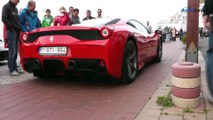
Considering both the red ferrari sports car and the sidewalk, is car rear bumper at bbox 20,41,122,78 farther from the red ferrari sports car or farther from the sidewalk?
the sidewalk

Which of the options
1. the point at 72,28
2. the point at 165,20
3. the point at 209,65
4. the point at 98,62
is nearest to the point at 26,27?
the point at 72,28

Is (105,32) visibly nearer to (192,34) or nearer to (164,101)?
(164,101)

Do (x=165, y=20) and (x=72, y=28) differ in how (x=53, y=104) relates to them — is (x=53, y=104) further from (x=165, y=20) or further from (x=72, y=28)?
(x=165, y=20)

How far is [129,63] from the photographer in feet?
18.2

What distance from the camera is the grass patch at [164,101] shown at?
13.5ft

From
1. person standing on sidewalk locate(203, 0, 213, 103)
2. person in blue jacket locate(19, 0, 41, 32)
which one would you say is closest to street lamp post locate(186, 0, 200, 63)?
person standing on sidewalk locate(203, 0, 213, 103)

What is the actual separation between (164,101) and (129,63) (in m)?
1.47

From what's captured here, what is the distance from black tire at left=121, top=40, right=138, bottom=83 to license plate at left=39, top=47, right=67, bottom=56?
3.21 feet

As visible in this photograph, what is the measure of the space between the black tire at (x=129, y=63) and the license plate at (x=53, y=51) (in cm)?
98

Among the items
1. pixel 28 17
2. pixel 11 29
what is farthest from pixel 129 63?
pixel 28 17

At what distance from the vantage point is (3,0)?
41.3ft

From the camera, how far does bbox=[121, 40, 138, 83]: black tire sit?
5293 millimetres

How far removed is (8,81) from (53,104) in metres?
2.04

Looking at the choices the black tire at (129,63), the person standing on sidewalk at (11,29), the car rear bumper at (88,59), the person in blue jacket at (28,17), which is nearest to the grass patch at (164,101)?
the car rear bumper at (88,59)
